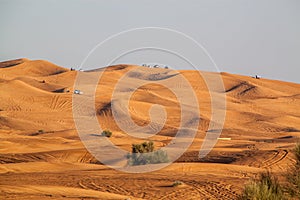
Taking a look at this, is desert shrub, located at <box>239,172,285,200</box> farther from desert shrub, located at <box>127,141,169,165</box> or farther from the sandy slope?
desert shrub, located at <box>127,141,169,165</box>

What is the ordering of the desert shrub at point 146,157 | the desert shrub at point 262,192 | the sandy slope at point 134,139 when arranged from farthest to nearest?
the desert shrub at point 146,157, the sandy slope at point 134,139, the desert shrub at point 262,192

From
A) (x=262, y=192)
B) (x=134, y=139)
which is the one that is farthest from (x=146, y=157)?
(x=262, y=192)

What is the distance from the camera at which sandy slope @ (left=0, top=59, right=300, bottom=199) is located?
20562 mm

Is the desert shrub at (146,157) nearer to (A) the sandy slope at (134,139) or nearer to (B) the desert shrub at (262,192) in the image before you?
(A) the sandy slope at (134,139)

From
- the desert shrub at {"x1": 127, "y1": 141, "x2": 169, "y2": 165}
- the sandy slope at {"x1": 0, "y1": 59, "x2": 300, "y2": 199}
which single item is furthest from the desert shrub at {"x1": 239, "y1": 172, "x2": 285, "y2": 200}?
the desert shrub at {"x1": 127, "y1": 141, "x2": 169, "y2": 165}

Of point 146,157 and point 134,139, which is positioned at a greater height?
point 146,157

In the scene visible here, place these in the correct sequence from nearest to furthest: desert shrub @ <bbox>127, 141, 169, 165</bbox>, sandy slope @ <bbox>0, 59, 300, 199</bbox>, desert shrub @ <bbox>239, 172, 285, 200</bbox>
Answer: desert shrub @ <bbox>239, 172, 285, 200</bbox> < sandy slope @ <bbox>0, 59, 300, 199</bbox> < desert shrub @ <bbox>127, 141, 169, 165</bbox>

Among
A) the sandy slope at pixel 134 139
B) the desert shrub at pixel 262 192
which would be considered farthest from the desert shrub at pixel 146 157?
the desert shrub at pixel 262 192

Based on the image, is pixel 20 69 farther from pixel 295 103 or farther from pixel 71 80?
pixel 295 103

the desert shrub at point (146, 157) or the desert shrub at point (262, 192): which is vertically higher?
the desert shrub at point (262, 192)

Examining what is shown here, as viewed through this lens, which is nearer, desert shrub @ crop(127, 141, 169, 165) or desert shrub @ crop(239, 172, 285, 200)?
desert shrub @ crop(239, 172, 285, 200)

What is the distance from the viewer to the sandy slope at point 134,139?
20.6 metres

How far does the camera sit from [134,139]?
4238 centimetres

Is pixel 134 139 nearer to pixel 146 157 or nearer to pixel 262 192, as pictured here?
pixel 146 157
